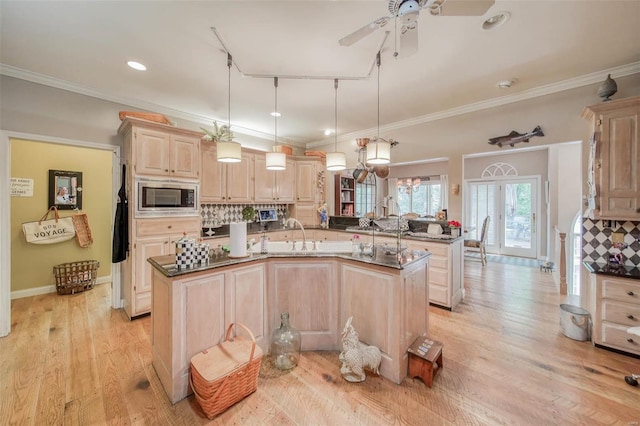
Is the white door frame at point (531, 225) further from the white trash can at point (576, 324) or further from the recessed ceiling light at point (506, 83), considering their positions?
the white trash can at point (576, 324)

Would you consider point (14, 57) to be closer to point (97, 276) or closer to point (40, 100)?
point (40, 100)

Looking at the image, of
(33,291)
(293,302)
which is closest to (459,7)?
(293,302)

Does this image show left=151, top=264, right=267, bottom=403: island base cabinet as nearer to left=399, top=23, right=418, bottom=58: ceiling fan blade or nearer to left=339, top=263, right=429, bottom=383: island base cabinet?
left=339, top=263, right=429, bottom=383: island base cabinet

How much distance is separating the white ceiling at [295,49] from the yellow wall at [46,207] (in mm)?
1693

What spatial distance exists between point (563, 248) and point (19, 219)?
27.8ft

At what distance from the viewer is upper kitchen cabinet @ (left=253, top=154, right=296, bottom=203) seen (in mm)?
4676

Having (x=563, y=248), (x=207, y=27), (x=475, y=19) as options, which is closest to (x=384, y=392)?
(x=475, y=19)

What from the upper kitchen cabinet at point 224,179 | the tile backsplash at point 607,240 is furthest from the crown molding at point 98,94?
the tile backsplash at point 607,240

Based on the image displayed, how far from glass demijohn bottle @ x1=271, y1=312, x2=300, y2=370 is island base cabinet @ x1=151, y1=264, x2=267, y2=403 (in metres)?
0.20

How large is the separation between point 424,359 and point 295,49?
2.94 metres

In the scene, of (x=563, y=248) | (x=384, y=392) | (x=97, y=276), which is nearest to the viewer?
(x=384, y=392)

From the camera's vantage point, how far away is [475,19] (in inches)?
79.8

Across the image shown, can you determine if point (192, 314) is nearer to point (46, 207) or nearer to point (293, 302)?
point (293, 302)

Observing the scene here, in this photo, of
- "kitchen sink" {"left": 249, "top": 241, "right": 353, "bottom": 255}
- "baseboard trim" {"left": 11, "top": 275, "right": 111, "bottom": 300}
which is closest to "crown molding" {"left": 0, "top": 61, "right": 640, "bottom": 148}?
"kitchen sink" {"left": 249, "top": 241, "right": 353, "bottom": 255}
